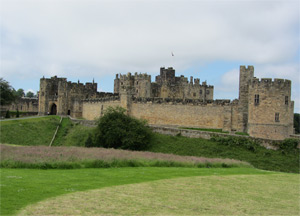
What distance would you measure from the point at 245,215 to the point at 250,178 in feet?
29.2

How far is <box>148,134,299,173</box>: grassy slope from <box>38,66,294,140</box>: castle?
3586mm

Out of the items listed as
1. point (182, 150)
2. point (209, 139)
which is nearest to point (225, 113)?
point (209, 139)

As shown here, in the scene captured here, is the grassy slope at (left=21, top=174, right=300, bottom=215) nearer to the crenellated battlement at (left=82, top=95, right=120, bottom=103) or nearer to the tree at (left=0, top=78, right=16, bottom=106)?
the crenellated battlement at (left=82, top=95, right=120, bottom=103)

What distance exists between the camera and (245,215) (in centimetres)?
1183

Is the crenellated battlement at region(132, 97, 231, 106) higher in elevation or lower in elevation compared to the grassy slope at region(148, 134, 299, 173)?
higher

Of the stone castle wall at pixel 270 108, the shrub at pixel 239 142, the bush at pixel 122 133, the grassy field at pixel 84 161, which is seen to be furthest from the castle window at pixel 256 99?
the bush at pixel 122 133

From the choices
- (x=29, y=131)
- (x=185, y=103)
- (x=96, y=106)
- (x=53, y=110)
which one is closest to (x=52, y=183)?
(x=185, y=103)

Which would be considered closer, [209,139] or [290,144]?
[290,144]

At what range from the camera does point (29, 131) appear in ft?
168

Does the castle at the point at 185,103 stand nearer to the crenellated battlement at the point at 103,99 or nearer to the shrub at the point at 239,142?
the crenellated battlement at the point at 103,99

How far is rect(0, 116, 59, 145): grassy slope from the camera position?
47.8 meters

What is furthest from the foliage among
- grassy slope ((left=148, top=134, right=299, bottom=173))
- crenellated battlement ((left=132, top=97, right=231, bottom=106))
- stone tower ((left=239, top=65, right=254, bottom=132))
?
grassy slope ((left=148, top=134, right=299, bottom=173))

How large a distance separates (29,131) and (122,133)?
55.8 feet

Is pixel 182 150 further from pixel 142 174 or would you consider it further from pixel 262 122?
pixel 142 174
